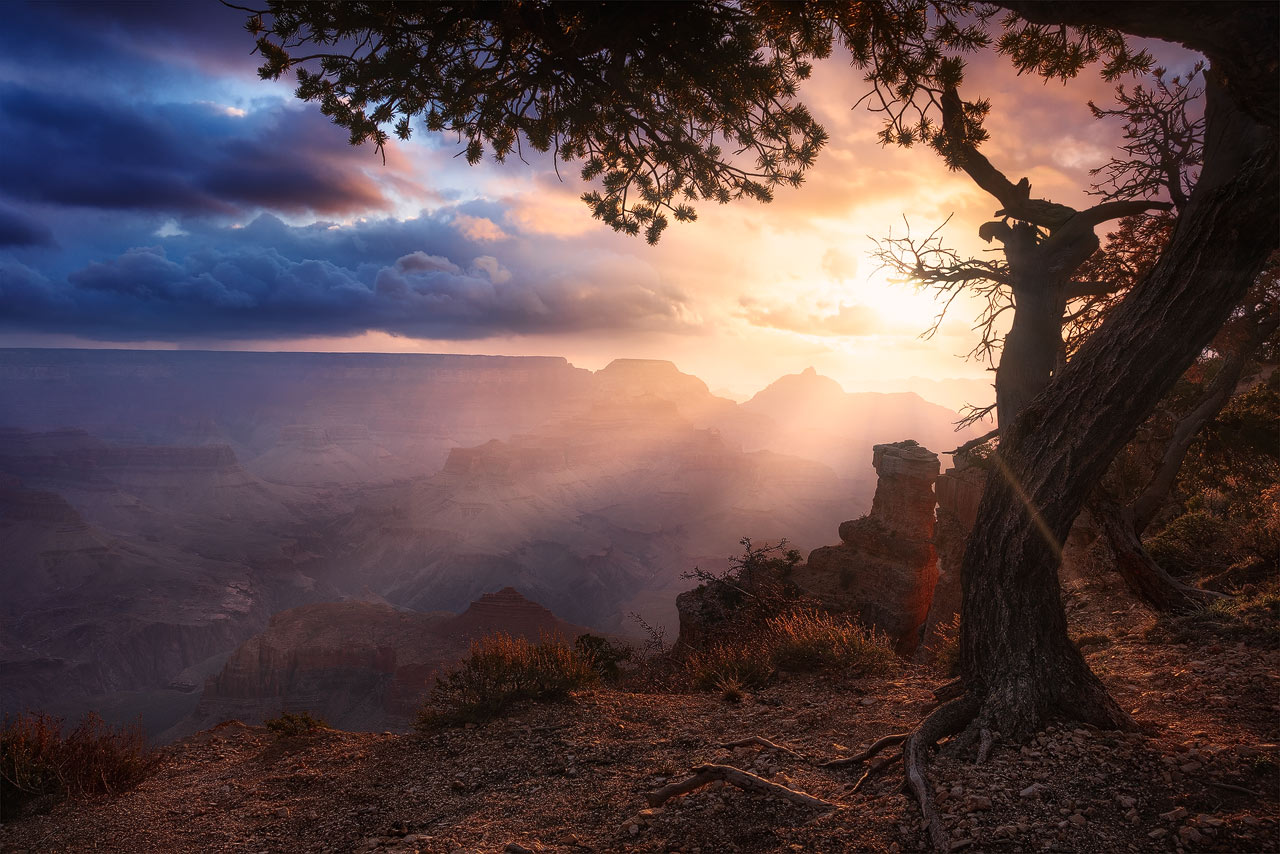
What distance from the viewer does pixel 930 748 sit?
3930 mm

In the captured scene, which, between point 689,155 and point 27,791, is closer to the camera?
point 27,791

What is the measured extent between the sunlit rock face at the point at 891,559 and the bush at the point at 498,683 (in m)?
10.7

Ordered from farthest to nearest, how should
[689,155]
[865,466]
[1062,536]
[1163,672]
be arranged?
[865,466], [689,155], [1163,672], [1062,536]

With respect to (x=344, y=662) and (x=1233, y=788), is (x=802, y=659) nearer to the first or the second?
(x=1233, y=788)

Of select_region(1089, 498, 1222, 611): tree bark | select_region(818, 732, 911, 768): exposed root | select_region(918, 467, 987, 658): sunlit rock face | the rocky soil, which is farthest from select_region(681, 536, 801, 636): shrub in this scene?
select_region(818, 732, 911, 768): exposed root

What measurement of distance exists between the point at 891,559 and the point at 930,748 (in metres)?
14.0

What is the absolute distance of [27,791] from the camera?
18.1 feet

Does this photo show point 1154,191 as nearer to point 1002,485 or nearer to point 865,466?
point 1002,485

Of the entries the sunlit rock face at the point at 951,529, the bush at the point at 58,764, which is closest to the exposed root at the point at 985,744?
the bush at the point at 58,764

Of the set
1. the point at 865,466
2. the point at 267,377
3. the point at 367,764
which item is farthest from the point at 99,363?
the point at 367,764

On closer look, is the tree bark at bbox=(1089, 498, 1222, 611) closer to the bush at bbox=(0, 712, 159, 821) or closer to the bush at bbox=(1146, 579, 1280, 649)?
the bush at bbox=(1146, 579, 1280, 649)

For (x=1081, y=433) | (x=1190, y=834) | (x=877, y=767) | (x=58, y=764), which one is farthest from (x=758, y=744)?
(x=58, y=764)

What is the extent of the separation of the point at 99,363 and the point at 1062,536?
214731mm

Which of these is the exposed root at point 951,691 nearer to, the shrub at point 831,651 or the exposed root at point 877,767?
the exposed root at point 877,767
